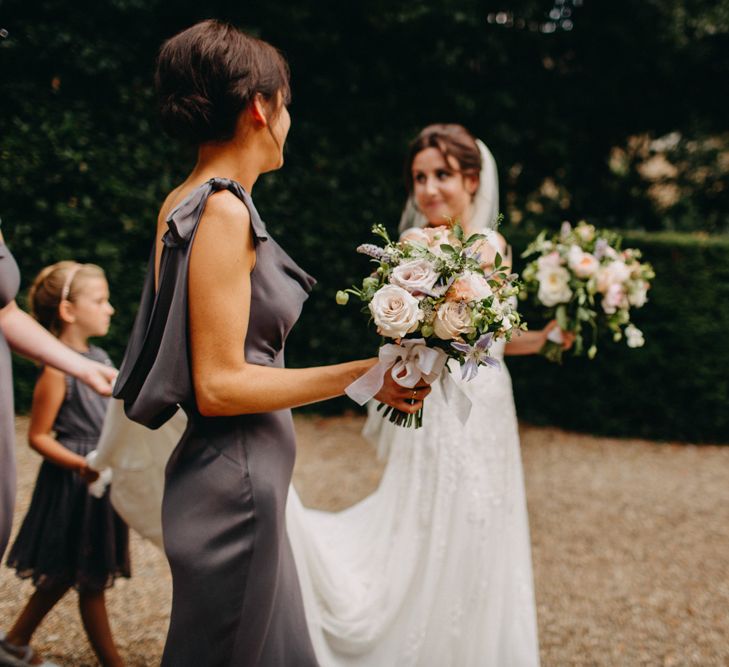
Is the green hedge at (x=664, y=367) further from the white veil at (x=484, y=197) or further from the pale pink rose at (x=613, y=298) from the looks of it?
the pale pink rose at (x=613, y=298)

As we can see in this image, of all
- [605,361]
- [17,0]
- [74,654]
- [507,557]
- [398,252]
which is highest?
[17,0]

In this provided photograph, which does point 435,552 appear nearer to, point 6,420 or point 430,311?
point 430,311

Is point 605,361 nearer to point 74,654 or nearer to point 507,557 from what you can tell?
point 507,557

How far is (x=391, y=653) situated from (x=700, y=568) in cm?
248

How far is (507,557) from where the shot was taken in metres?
3.04

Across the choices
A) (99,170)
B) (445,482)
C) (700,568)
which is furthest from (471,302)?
(99,170)

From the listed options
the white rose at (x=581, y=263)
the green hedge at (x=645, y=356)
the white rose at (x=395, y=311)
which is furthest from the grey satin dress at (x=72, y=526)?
the green hedge at (x=645, y=356)

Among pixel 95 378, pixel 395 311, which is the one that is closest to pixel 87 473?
pixel 95 378

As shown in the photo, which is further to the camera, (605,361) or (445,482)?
(605,361)

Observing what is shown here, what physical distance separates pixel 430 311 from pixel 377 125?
5751mm

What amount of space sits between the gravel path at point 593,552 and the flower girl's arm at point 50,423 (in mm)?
985

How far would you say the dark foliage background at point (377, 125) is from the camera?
637 centimetres

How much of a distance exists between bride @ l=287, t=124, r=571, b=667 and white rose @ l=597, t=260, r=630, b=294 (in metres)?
0.48

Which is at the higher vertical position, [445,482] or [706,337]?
[706,337]
